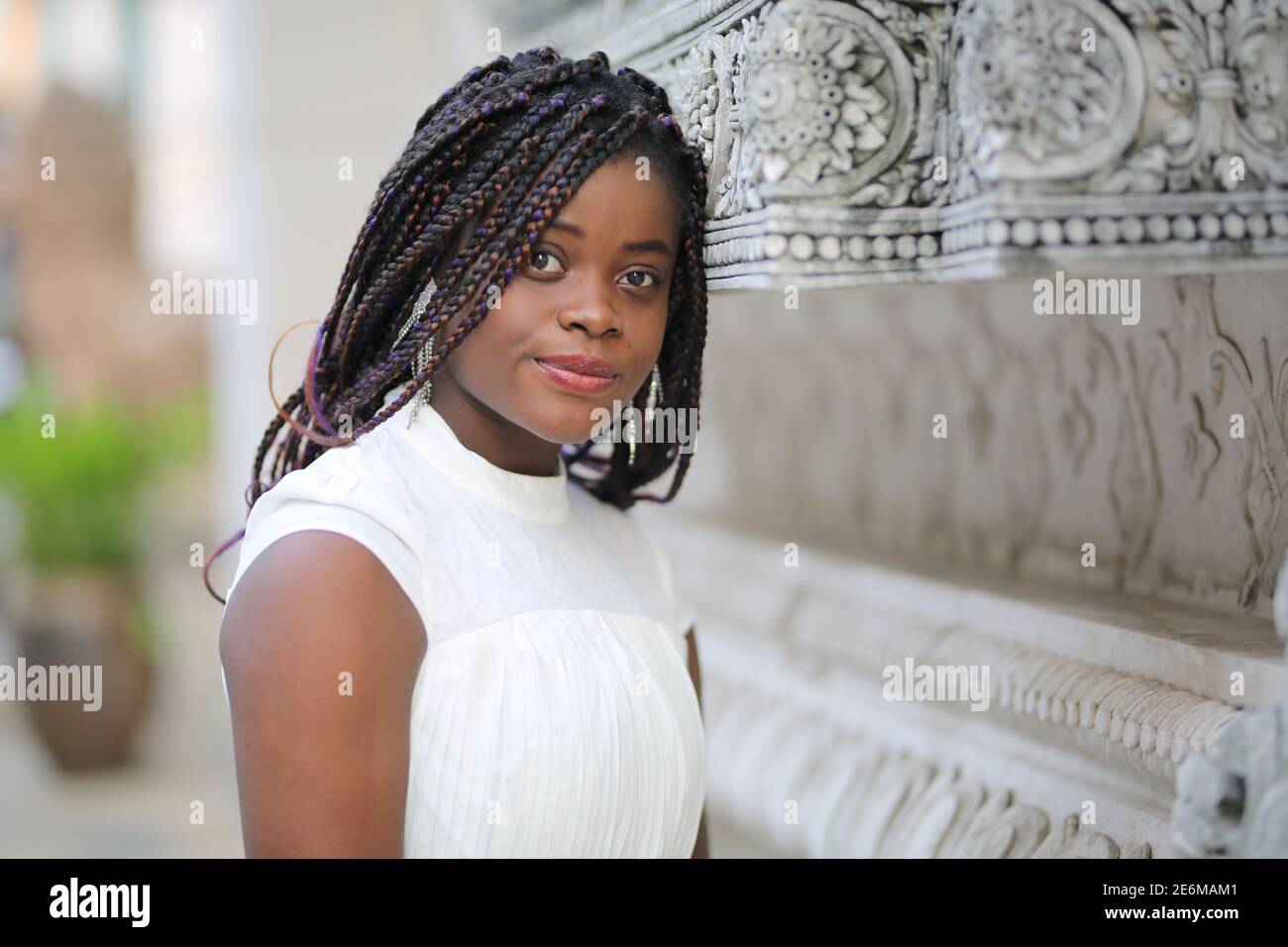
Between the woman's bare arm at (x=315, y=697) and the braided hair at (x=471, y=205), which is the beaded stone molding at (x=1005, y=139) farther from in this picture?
the woman's bare arm at (x=315, y=697)

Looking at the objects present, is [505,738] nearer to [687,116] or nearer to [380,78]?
[687,116]

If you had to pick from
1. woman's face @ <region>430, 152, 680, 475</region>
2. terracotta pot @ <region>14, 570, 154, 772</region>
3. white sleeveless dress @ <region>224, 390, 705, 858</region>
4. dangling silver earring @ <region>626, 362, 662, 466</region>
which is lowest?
terracotta pot @ <region>14, 570, 154, 772</region>

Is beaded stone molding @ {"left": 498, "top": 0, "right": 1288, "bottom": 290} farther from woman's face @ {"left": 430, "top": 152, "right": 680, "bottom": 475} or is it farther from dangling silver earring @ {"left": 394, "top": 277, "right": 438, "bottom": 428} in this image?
dangling silver earring @ {"left": 394, "top": 277, "right": 438, "bottom": 428}

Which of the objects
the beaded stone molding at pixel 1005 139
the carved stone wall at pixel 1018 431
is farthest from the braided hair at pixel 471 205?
the carved stone wall at pixel 1018 431

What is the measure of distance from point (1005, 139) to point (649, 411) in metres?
0.64

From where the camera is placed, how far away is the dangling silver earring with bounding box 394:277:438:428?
135cm

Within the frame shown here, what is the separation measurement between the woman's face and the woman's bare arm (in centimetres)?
24

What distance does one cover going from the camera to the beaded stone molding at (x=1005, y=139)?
1136 millimetres

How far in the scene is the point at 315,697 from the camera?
116 centimetres

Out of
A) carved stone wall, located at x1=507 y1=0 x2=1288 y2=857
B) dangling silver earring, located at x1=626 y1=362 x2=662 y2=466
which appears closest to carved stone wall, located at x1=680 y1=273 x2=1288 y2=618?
carved stone wall, located at x1=507 y1=0 x2=1288 y2=857

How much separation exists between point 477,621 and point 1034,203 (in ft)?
2.04

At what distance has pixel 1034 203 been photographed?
1.13 meters

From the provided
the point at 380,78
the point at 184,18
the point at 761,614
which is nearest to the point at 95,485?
the point at 380,78

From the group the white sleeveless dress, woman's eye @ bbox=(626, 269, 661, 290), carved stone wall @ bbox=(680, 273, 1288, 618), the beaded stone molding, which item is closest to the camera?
the beaded stone molding
